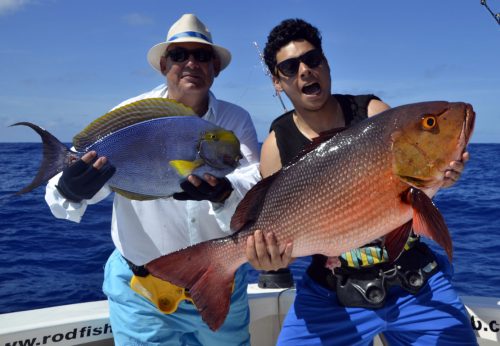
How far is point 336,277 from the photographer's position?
3057 millimetres

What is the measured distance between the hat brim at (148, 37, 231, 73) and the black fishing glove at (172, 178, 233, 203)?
914mm

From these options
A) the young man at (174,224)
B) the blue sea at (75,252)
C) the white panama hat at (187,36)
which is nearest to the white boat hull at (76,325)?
the young man at (174,224)

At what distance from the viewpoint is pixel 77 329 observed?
3.45 m

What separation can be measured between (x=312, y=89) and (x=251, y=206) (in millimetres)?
959

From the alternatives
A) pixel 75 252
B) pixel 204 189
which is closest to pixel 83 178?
pixel 204 189

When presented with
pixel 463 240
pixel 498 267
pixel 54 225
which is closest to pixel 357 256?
pixel 498 267

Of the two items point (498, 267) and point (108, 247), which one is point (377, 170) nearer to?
point (498, 267)

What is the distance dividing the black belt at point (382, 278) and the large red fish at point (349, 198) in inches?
25.4

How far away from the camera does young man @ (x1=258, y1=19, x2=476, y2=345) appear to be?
289 cm

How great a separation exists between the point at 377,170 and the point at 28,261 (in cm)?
725

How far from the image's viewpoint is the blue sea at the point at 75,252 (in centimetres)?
657

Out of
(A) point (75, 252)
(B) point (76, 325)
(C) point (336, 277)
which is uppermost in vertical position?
(C) point (336, 277)

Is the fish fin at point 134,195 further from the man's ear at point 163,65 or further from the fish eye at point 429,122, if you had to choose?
the fish eye at point 429,122

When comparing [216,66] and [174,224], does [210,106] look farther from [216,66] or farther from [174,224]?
[174,224]
